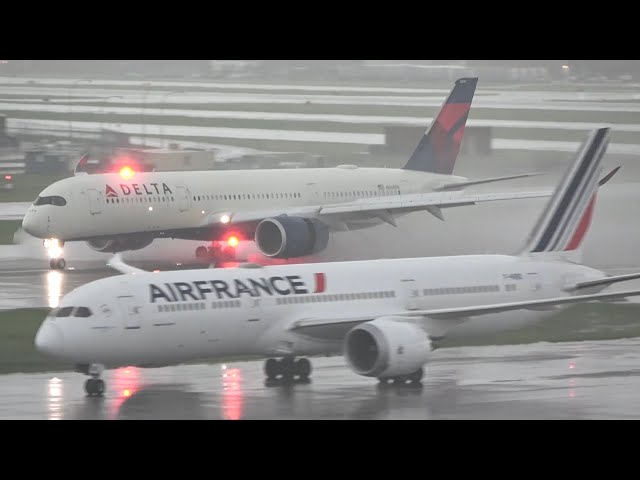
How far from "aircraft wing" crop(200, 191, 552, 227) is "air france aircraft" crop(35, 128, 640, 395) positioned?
2339 cm

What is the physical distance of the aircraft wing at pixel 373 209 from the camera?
65.7 meters

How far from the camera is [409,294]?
39.3 m

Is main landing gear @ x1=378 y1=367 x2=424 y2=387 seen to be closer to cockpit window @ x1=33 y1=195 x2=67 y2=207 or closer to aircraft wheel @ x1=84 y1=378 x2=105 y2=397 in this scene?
aircraft wheel @ x1=84 y1=378 x2=105 y2=397

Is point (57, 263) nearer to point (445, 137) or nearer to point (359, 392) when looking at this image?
point (445, 137)

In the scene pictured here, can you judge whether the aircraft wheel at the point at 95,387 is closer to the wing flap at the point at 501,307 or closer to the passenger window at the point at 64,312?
the passenger window at the point at 64,312

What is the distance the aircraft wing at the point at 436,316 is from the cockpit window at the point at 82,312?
501 cm

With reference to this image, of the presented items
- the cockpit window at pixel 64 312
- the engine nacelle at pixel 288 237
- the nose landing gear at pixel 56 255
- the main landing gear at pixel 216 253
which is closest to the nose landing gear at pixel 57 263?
the nose landing gear at pixel 56 255

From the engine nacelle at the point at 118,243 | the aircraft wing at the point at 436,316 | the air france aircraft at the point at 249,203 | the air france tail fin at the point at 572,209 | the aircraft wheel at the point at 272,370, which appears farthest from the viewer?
the engine nacelle at the point at 118,243

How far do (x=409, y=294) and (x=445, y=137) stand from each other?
35.3 meters

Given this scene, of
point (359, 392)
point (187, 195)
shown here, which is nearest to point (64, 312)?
point (359, 392)

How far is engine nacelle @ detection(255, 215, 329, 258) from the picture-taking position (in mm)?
62562

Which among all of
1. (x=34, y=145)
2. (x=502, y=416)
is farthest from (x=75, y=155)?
(x=502, y=416)

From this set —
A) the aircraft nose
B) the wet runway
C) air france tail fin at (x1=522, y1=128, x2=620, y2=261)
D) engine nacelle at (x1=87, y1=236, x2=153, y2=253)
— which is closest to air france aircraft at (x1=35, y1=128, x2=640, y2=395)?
the aircraft nose

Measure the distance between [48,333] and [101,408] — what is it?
8.30 feet
